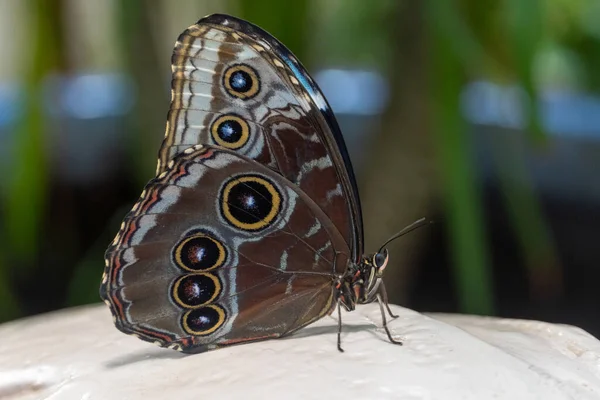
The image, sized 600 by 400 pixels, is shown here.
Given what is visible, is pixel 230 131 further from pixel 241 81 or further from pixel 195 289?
pixel 195 289

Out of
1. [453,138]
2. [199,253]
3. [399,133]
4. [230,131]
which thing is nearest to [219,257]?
[199,253]

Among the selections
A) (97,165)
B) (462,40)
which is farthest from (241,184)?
(97,165)

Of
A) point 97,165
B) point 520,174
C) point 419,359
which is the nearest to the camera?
point 419,359

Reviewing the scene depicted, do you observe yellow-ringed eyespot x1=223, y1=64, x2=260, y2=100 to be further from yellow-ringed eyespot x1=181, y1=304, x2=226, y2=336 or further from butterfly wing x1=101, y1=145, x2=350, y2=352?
yellow-ringed eyespot x1=181, y1=304, x2=226, y2=336

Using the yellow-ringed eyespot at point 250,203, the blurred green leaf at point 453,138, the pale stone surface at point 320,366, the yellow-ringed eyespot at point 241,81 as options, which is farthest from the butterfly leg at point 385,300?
the blurred green leaf at point 453,138

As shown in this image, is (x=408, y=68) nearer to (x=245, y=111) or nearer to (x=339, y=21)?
(x=339, y=21)

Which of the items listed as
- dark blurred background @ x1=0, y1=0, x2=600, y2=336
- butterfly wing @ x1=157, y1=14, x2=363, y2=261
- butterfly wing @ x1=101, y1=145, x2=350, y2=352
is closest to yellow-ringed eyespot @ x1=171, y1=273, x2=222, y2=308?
butterfly wing @ x1=101, y1=145, x2=350, y2=352
